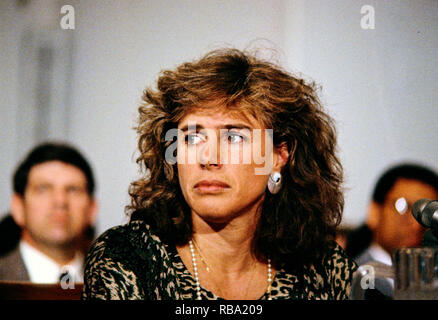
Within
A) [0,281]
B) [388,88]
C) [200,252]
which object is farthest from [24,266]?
[388,88]

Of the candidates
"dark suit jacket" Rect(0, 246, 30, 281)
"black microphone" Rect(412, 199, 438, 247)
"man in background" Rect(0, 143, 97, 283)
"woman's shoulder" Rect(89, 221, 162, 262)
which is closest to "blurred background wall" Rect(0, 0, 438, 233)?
"man in background" Rect(0, 143, 97, 283)

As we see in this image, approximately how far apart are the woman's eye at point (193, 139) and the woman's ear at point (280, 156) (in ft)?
0.96

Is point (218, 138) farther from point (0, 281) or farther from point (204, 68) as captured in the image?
point (0, 281)

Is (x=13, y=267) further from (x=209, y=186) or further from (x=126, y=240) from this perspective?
(x=209, y=186)

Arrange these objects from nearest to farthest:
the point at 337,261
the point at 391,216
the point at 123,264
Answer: the point at 123,264, the point at 337,261, the point at 391,216

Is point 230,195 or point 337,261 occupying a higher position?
point 230,195

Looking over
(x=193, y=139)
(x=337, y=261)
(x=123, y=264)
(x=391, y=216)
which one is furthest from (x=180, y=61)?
(x=391, y=216)

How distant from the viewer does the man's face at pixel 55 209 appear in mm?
1942

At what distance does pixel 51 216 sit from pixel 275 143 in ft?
3.04

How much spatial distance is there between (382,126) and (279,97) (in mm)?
521

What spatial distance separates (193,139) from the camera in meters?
1.66

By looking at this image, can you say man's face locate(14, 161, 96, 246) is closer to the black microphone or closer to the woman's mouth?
the woman's mouth

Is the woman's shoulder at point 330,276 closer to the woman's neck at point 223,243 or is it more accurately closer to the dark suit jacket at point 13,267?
the woman's neck at point 223,243

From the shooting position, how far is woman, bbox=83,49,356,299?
160cm
